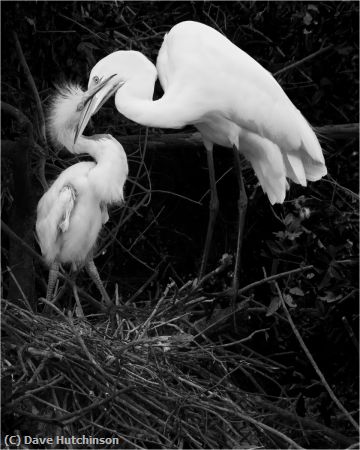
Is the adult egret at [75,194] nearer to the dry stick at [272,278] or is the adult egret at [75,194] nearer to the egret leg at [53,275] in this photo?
the egret leg at [53,275]

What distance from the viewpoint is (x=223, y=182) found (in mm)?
4633

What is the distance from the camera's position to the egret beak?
3.86 meters

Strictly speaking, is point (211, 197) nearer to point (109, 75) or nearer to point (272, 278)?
point (109, 75)

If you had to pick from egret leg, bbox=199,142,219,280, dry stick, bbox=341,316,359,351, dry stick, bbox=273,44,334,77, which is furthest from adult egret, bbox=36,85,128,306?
dry stick, bbox=341,316,359,351

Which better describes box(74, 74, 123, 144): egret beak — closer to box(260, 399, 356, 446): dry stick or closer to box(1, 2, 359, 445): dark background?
box(1, 2, 359, 445): dark background

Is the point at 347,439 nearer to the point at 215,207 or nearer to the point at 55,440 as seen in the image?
the point at 55,440

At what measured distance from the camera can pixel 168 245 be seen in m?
4.57

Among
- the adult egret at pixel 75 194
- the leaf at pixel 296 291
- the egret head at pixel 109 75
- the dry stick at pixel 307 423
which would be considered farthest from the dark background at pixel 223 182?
the dry stick at pixel 307 423

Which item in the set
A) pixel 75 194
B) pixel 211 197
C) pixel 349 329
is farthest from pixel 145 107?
pixel 349 329

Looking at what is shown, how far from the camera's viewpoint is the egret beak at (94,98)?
3.86 meters

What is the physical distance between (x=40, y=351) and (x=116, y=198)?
3.28 feet

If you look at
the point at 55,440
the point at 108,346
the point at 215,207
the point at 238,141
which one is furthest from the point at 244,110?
the point at 55,440

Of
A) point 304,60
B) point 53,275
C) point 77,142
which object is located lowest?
point 53,275

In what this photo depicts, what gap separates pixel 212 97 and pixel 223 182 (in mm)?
743
